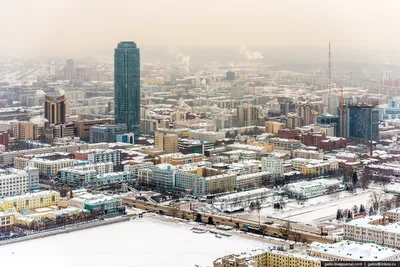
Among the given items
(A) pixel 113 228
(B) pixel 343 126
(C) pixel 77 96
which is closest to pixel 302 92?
(B) pixel 343 126

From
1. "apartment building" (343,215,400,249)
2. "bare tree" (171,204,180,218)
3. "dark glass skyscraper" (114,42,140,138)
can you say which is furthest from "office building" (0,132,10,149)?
"apartment building" (343,215,400,249)

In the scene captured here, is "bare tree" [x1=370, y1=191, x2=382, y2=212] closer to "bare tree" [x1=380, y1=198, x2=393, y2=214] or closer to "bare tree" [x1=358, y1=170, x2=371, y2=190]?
"bare tree" [x1=380, y1=198, x2=393, y2=214]

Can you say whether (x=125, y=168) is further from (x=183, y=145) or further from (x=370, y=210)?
(x=370, y=210)

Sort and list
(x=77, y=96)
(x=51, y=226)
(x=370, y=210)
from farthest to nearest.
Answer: (x=77, y=96) < (x=370, y=210) < (x=51, y=226)

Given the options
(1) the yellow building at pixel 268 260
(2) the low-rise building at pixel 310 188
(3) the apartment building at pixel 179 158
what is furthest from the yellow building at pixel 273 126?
(1) the yellow building at pixel 268 260

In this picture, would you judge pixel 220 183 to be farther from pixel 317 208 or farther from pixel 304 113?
pixel 304 113

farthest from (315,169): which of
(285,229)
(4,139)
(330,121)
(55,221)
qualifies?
(4,139)

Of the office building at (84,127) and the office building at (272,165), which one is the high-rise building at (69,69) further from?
the office building at (272,165)
